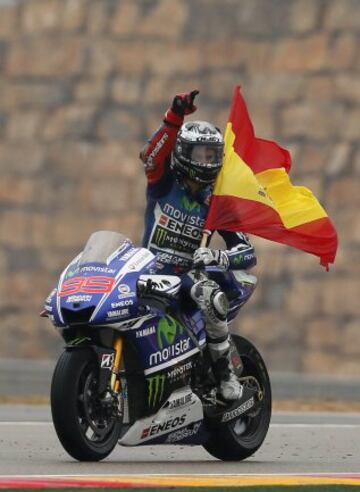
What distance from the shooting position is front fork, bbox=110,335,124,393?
10656mm

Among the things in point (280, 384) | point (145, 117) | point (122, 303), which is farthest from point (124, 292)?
point (145, 117)

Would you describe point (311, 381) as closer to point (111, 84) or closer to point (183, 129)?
point (111, 84)

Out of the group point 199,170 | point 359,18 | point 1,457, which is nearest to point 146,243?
point 199,170

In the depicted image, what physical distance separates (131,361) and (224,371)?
81 centimetres

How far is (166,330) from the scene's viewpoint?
1116cm

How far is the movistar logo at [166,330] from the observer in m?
11.1

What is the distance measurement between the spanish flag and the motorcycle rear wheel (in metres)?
0.67

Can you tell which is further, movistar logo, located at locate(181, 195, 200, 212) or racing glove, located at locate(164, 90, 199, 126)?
movistar logo, located at locate(181, 195, 200, 212)

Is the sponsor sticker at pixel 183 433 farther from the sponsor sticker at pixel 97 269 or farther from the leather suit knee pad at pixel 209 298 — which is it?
the sponsor sticker at pixel 97 269

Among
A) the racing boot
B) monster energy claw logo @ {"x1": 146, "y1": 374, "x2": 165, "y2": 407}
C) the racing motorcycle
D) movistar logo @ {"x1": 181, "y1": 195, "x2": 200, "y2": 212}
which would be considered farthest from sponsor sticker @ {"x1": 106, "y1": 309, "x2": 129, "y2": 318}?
movistar logo @ {"x1": 181, "y1": 195, "x2": 200, "y2": 212}

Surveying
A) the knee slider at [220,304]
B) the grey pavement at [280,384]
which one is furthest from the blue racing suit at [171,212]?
the grey pavement at [280,384]

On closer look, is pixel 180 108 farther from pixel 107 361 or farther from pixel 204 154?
pixel 107 361

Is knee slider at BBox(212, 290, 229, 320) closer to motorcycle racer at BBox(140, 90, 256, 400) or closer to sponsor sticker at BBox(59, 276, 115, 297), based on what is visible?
motorcycle racer at BBox(140, 90, 256, 400)

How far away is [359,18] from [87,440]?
1179 cm
